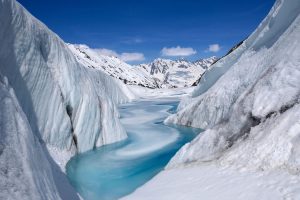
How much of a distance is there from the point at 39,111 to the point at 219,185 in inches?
375

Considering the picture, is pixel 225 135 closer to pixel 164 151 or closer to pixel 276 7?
pixel 164 151

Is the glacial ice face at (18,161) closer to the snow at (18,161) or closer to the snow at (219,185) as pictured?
the snow at (18,161)

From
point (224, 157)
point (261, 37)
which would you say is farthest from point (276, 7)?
point (224, 157)

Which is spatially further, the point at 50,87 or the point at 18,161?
the point at 50,87

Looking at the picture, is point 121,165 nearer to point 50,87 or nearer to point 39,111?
point 39,111

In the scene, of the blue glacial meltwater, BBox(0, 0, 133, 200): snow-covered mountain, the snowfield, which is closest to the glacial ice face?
BBox(0, 0, 133, 200): snow-covered mountain

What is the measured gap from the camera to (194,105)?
2773 cm

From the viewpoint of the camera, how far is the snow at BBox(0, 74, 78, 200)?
235 inches

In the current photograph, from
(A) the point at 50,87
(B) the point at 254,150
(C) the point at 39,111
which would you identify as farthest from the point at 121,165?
(B) the point at 254,150

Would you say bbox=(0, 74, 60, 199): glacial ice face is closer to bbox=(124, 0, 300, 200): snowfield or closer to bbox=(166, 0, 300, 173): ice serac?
Answer: bbox=(124, 0, 300, 200): snowfield

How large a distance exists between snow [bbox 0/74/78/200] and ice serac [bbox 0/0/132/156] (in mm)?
5763

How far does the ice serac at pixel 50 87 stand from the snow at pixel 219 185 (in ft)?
21.3

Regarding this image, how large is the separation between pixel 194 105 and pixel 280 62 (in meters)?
15.3

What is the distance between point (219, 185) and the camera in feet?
30.1
